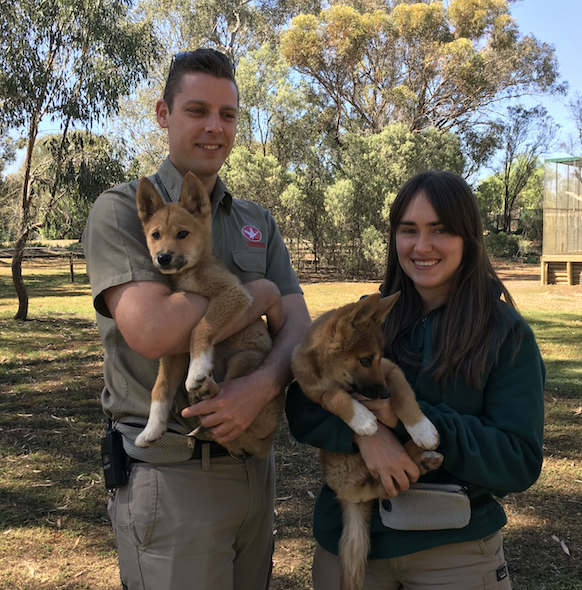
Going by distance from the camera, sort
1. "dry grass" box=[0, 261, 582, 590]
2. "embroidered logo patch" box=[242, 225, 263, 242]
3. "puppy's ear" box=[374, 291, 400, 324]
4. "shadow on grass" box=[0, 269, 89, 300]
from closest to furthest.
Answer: "puppy's ear" box=[374, 291, 400, 324] < "embroidered logo patch" box=[242, 225, 263, 242] < "dry grass" box=[0, 261, 582, 590] < "shadow on grass" box=[0, 269, 89, 300]

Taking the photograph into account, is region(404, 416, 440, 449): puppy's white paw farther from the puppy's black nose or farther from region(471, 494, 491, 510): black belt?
the puppy's black nose

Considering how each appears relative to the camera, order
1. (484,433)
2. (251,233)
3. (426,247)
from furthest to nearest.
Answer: (251,233), (426,247), (484,433)

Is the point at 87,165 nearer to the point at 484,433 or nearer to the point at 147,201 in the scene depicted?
the point at 147,201

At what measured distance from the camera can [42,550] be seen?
184 inches

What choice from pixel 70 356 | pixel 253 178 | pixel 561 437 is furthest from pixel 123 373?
pixel 253 178

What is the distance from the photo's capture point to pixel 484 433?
236cm

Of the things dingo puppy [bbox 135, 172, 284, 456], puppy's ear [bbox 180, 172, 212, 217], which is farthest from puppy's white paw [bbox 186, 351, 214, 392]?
puppy's ear [bbox 180, 172, 212, 217]

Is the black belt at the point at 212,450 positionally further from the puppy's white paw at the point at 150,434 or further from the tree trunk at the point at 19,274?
the tree trunk at the point at 19,274

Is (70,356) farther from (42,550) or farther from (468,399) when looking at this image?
(468,399)

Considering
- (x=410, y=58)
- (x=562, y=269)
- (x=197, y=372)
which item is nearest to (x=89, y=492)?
(x=197, y=372)

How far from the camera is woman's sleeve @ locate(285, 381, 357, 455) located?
263cm

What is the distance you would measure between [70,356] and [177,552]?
1038 centimetres

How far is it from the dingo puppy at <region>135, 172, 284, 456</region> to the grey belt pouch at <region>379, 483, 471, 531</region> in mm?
760

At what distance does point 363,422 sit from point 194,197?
1520mm
